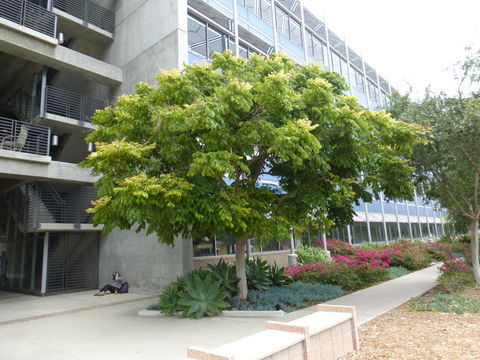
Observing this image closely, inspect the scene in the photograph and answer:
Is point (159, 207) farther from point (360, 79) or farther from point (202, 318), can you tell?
point (360, 79)

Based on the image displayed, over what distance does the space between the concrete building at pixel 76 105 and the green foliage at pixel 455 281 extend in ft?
27.6

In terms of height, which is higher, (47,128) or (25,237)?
(47,128)

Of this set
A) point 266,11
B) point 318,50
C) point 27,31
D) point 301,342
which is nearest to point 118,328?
point 301,342

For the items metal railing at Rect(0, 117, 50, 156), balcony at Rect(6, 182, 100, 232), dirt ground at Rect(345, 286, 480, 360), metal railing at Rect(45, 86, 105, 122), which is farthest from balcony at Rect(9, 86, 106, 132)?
dirt ground at Rect(345, 286, 480, 360)

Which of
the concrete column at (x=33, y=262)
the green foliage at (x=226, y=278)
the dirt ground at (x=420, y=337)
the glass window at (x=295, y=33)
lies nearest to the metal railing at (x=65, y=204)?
the concrete column at (x=33, y=262)

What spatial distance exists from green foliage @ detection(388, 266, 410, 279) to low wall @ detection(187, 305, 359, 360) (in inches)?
463

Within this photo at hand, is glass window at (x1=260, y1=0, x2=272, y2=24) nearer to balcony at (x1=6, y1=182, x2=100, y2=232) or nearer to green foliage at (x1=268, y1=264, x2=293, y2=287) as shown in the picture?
balcony at (x1=6, y1=182, x2=100, y2=232)

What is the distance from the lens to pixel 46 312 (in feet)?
39.7

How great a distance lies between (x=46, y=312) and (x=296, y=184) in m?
9.57

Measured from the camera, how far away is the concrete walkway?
7168 mm

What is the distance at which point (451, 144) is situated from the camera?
11305 millimetres

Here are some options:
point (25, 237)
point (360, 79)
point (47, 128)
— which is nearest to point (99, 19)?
point (47, 128)

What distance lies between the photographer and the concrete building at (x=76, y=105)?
15570 millimetres

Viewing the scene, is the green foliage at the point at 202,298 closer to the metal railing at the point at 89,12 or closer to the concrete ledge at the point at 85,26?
the concrete ledge at the point at 85,26
